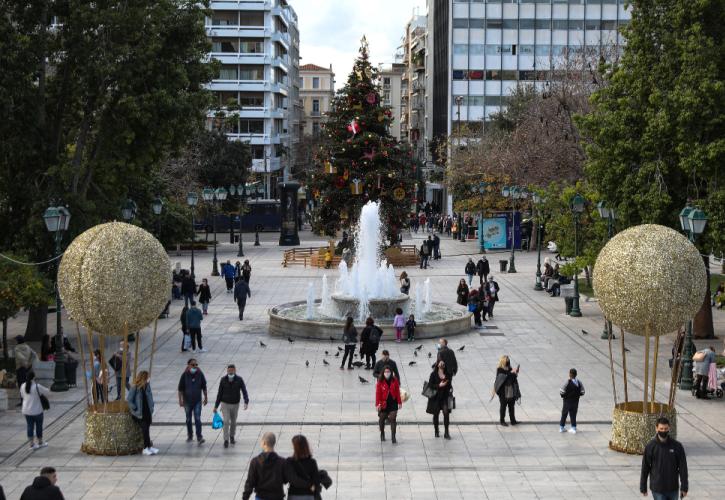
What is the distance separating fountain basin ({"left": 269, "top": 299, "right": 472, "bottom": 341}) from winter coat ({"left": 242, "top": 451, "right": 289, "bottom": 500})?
17.1 metres

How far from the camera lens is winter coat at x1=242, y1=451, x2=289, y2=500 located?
36.5 feet

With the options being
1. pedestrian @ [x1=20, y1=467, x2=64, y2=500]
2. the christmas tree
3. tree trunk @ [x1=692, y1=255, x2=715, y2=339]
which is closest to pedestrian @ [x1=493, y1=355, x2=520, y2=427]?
pedestrian @ [x1=20, y1=467, x2=64, y2=500]

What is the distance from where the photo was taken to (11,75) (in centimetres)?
2620

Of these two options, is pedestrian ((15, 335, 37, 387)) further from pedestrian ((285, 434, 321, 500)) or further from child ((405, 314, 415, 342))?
child ((405, 314, 415, 342))

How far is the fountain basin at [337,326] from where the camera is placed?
28.7 metres

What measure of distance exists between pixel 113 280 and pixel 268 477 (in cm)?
604

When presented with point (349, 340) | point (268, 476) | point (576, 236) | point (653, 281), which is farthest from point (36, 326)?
point (268, 476)

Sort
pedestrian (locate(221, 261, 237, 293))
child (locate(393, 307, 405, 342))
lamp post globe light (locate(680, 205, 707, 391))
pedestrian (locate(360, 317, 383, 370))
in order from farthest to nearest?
pedestrian (locate(221, 261, 237, 293)), child (locate(393, 307, 405, 342)), pedestrian (locate(360, 317, 383, 370)), lamp post globe light (locate(680, 205, 707, 391))

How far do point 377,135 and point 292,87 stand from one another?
69252 millimetres

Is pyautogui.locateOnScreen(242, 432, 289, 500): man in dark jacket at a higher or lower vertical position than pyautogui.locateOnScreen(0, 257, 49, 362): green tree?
lower

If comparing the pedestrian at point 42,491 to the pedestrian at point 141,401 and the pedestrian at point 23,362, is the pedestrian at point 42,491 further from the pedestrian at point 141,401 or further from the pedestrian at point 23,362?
the pedestrian at point 23,362

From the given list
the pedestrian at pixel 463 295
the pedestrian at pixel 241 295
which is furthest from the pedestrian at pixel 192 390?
the pedestrian at pixel 463 295

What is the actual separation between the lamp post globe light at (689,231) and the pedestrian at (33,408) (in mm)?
12710

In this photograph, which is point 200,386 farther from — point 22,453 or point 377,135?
point 377,135
